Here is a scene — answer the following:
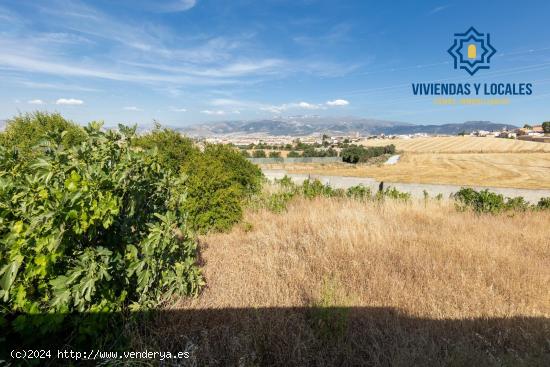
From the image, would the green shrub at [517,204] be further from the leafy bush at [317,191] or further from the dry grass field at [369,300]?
the leafy bush at [317,191]

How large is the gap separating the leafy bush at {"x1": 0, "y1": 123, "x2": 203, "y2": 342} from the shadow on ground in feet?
0.59

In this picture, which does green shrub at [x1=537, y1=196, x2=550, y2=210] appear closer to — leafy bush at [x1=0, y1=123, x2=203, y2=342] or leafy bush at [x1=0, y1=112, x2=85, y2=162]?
leafy bush at [x1=0, y1=123, x2=203, y2=342]

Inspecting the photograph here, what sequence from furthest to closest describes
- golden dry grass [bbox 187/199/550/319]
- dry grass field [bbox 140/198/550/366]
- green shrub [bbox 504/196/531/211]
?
green shrub [bbox 504/196/531/211] < golden dry grass [bbox 187/199/550/319] < dry grass field [bbox 140/198/550/366]

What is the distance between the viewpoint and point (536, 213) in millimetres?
7828

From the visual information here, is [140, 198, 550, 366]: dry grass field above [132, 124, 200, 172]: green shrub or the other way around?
the other way around

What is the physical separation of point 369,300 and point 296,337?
4.14 ft

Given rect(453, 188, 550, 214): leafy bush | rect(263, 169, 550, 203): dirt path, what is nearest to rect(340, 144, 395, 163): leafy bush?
rect(263, 169, 550, 203): dirt path

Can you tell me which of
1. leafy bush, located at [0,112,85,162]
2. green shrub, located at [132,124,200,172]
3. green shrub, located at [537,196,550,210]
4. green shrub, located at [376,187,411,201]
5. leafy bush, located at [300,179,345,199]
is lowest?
green shrub, located at [537,196,550,210]

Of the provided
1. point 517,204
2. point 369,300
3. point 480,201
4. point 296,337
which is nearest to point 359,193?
point 480,201

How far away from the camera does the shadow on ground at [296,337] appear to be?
2.38 metres

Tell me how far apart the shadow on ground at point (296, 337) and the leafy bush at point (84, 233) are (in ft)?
0.59

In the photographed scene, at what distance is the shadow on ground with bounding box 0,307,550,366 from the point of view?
2.38m

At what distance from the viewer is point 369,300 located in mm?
3547

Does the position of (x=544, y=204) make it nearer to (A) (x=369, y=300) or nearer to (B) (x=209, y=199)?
(A) (x=369, y=300)
